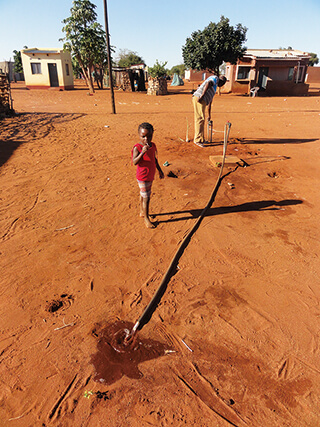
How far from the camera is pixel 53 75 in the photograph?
1086 inches

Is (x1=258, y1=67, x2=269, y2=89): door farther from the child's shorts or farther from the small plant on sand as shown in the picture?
the small plant on sand

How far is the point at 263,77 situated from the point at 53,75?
63.0 ft

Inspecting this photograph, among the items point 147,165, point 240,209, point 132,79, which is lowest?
point 240,209

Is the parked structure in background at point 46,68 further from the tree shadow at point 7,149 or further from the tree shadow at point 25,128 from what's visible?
the tree shadow at point 7,149

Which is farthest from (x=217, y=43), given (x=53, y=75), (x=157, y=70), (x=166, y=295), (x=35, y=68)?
(x=166, y=295)

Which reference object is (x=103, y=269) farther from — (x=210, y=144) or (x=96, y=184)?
(x=210, y=144)

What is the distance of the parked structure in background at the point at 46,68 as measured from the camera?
1043 inches

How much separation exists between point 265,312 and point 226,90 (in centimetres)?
2947

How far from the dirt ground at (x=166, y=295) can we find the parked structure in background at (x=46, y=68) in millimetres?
24462

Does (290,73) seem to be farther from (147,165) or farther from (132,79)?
(147,165)

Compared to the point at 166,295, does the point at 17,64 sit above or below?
above

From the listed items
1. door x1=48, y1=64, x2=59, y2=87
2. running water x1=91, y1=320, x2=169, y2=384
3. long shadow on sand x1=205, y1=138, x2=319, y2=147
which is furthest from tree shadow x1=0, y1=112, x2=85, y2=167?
door x1=48, y1=64, x2=59, y2=87

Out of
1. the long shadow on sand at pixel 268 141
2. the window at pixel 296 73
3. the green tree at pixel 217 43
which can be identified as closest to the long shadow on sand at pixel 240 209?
the long shadow on sand at pixel 268 141

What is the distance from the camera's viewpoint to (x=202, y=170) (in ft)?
21.3
